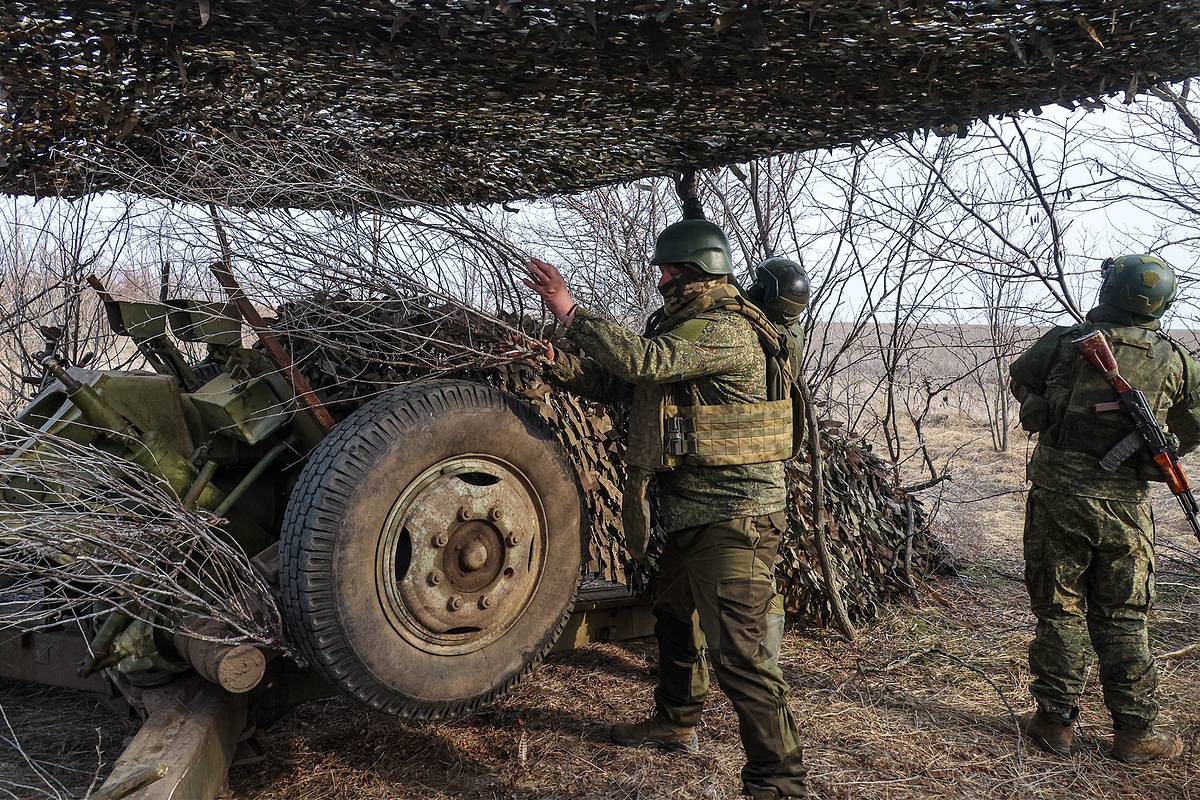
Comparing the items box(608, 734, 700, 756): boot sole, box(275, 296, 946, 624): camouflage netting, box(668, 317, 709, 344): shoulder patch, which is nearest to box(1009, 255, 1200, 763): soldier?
box(275, 296, 946, 624): camouflage netting

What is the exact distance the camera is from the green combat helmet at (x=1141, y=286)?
3756 millimetres

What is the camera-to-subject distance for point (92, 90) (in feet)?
11.1

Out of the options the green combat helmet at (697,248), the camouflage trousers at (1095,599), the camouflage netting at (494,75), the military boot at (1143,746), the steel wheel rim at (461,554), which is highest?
the camouflage netting at (494,75)

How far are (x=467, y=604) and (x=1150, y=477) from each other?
278cm

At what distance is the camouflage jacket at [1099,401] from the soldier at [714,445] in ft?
4.10

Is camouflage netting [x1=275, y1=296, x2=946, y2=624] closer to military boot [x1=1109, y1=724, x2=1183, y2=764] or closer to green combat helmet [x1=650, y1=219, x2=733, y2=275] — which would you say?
green combat helmet [x1=650, y1=219, x2=733, y2=275]

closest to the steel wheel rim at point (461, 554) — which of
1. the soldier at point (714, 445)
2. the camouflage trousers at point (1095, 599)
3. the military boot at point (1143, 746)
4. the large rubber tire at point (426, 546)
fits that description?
the large rubber tire at point (426, 546)

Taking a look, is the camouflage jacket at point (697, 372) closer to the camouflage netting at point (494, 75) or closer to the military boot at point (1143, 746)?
the camouflage netting at point (494, 75)

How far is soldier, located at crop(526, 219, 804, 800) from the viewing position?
3164 millimetres

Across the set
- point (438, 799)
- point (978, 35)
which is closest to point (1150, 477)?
point (978, 35)

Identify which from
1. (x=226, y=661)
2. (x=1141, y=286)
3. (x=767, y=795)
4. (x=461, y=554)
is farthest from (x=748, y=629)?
(x=1141, y=286)

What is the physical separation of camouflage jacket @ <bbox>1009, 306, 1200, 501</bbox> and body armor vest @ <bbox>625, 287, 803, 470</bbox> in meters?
1.25

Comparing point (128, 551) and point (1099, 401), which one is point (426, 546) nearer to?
point (128, 551)

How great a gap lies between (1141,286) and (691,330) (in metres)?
1.98
